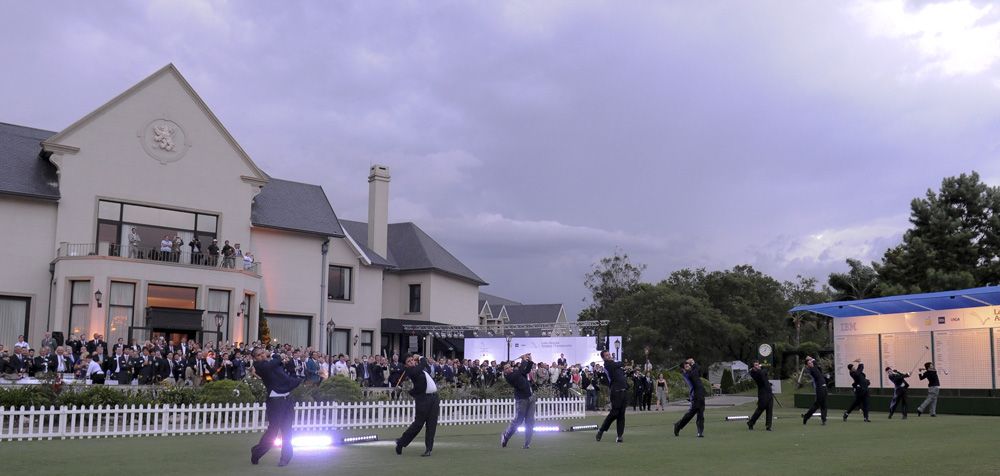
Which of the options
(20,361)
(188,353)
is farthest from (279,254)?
(20,361)

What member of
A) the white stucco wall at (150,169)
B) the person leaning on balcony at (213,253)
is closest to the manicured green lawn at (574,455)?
the person leaning on balcony at (213,253)

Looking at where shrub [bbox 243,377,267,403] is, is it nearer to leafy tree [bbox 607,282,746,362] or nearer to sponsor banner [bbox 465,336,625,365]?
sponsor banner [bbox 465,336,625,365]

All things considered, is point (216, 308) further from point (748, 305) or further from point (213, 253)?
point (748, 305)

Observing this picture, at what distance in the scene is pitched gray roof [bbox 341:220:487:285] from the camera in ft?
164

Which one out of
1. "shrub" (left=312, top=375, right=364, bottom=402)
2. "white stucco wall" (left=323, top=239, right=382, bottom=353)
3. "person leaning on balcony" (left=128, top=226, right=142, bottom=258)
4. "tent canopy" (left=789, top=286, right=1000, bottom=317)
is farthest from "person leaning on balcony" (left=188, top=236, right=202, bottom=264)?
"tent canopy" (left=789, top=286, right=1000, bottom=317)

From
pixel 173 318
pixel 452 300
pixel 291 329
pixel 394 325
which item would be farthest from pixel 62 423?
pixel 452 300

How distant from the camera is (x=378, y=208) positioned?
4772 cm

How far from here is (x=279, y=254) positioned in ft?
128

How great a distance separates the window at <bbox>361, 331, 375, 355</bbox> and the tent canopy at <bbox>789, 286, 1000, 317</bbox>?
21515 millimetres

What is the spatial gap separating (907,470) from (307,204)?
113 feet

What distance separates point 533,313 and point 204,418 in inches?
2763

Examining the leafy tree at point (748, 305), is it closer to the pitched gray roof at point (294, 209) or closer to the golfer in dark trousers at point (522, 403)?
the pitched gray roof at point (294, 209)

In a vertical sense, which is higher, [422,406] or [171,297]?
[171,297]

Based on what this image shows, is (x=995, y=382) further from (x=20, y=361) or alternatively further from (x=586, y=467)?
(x=20, y=361)
